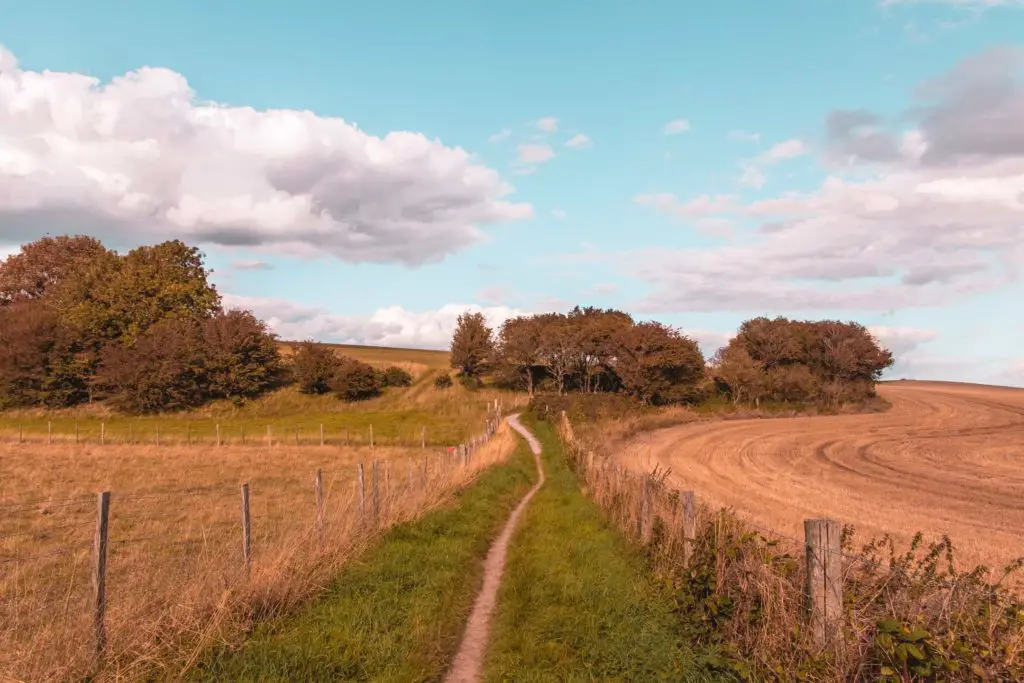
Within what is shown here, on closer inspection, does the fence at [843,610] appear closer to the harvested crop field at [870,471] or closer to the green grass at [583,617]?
the green grass at [583,617]

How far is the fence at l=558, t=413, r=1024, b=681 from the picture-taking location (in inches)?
208

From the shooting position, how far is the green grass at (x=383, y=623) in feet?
23.4

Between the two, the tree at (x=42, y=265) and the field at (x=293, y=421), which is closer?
the field at (x=293, y=421)

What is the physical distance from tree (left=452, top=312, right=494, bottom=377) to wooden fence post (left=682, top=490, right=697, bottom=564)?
225ft

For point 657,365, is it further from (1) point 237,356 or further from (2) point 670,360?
(1) point 237,356

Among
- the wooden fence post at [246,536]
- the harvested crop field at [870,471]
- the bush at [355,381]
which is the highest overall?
the bush at [355,381]

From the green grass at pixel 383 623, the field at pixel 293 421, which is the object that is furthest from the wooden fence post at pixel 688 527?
the field at pixel 293 421

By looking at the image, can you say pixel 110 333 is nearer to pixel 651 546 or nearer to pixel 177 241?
pixel 177 241

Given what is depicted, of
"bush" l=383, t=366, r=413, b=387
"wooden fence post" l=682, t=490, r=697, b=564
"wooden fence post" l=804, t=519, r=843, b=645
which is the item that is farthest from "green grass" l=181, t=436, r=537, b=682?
"bush" l=383, t=366, r=413, b=387

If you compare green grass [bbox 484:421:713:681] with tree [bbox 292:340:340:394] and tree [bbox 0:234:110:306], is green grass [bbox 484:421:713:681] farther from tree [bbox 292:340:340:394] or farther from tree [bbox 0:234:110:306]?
tree [bbox 0:234:110:306]

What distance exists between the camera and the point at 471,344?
7944 cm

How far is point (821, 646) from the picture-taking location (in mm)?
6328

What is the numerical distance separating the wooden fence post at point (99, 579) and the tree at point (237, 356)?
66.3m

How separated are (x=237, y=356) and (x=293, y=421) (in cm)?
1532
